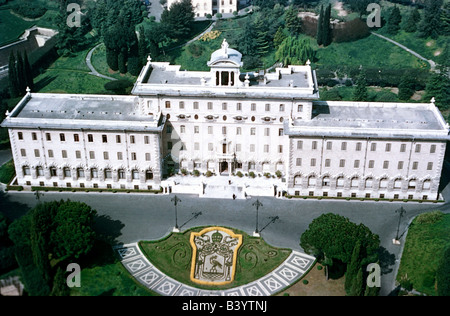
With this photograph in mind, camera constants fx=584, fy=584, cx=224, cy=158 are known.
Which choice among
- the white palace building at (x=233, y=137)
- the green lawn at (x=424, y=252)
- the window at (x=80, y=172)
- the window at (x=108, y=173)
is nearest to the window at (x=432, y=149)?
the white palace building at (x=233, y=137)

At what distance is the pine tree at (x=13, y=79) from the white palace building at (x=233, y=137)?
1098 inches

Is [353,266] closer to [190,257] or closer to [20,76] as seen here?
[190,257]

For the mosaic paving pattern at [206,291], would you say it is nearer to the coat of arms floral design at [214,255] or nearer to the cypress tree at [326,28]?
the coat of arms floral design at [214,255]

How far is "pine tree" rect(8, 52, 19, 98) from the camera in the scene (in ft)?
430

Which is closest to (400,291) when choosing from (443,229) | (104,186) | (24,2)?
(443,229)

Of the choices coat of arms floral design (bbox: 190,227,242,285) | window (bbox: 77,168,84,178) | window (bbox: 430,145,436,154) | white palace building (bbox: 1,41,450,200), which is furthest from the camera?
window (bbox: 77,168,84,178)

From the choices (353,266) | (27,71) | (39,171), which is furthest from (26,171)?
(353,266)

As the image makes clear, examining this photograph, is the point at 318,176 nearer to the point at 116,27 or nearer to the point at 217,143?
the point at 217,143

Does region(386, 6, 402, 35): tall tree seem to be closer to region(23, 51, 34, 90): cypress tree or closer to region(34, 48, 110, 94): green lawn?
region(34, 48, 110, 94): green lawn

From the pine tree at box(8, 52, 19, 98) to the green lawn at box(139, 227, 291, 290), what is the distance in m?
61.2

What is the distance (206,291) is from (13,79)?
76837 millimetres

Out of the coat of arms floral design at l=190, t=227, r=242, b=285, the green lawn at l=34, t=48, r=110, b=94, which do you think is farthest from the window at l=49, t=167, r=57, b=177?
the green lawn at l=34, t=48, r=110, b=94

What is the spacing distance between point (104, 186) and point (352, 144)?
44148 mm

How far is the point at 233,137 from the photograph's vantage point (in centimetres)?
10419
